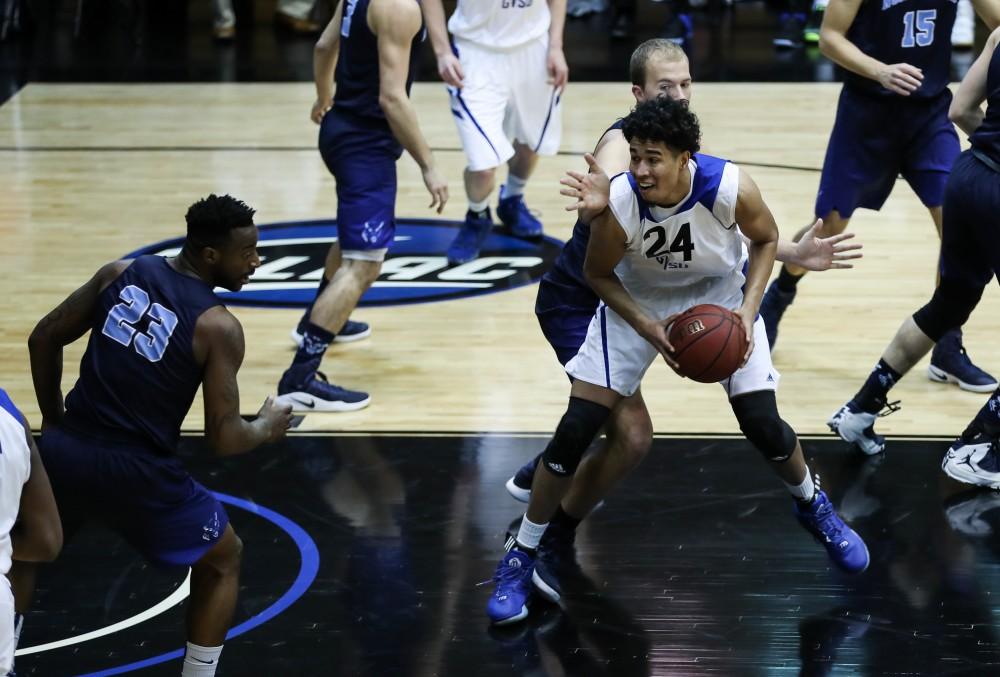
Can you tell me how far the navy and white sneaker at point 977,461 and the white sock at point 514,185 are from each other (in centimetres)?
345

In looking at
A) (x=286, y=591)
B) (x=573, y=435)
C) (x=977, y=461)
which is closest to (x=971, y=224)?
(x=977, y=461)

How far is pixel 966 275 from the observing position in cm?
512

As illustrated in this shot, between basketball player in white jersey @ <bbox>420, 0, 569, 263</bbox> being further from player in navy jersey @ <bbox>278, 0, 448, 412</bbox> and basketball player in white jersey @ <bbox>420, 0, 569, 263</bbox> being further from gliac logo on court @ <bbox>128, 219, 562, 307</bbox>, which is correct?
player in navy jersey @ <bbox>278, 0, 448, 412</bbox>

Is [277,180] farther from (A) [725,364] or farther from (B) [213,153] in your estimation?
(A) [725,364]

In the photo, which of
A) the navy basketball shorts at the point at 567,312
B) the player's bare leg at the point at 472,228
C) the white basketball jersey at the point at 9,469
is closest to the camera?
the white basketball jersey at the point at 9,469

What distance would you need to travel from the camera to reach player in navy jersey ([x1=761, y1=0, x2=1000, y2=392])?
579cm

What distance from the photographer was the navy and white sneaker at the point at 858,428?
541cm

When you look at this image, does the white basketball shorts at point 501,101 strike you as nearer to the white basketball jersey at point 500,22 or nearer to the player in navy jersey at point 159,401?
the white basketball jersey at point 500,22

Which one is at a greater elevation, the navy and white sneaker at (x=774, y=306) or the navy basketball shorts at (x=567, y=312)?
the navy basketball shorts at (x=567, y=312)

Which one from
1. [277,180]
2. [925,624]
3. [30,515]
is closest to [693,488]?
[925,624]

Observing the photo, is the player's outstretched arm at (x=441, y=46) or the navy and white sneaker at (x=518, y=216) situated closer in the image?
the player's outstretched arm at (x=441, y=46)

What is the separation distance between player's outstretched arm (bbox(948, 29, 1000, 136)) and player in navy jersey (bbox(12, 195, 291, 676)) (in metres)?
2.64

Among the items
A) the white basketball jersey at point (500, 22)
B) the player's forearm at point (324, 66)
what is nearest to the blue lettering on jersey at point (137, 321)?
the player's forearm at point (324, 66)

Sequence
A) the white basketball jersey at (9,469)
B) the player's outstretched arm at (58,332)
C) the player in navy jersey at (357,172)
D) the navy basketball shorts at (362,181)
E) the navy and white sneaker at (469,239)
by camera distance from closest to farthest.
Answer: the white basketball jersey at (9,469), the player's outstretched arm at (58,332), the player in navy jersey at (357,172), the navy basketball shorts at (362,181), the navy and white sneaker at (469,239)
